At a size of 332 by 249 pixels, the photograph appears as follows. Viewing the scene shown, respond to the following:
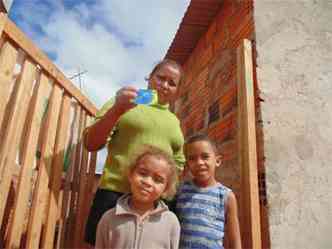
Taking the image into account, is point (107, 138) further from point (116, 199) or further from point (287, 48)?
point (287, 48)

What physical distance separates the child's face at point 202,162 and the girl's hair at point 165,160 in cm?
22

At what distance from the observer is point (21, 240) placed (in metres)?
1.98

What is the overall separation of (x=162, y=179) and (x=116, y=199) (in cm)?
26

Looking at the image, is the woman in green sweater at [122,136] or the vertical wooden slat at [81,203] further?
the vertical wooden slat at [81,203]

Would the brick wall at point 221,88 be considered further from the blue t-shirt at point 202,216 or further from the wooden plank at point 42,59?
the wooden plank at point 42,59

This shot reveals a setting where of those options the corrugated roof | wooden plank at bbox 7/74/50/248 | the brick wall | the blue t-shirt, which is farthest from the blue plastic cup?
the corrugated roof

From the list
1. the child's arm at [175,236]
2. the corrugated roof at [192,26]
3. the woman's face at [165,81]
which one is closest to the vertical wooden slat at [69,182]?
the woman's face at [165,81]

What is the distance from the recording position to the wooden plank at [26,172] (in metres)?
1.79

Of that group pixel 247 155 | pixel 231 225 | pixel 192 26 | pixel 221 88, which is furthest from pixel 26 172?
pixel 192 26

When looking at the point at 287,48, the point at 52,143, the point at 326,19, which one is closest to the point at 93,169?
the point at 52,143

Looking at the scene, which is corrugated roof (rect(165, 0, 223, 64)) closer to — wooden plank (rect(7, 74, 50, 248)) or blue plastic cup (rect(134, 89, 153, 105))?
blue plastic cup (rect(134, 89, 153, 105))

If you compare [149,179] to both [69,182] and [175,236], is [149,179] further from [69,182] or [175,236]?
[69,182]

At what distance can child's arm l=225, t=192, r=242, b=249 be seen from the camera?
1.78m

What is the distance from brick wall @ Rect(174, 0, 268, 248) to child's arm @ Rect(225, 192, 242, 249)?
1.26ft
